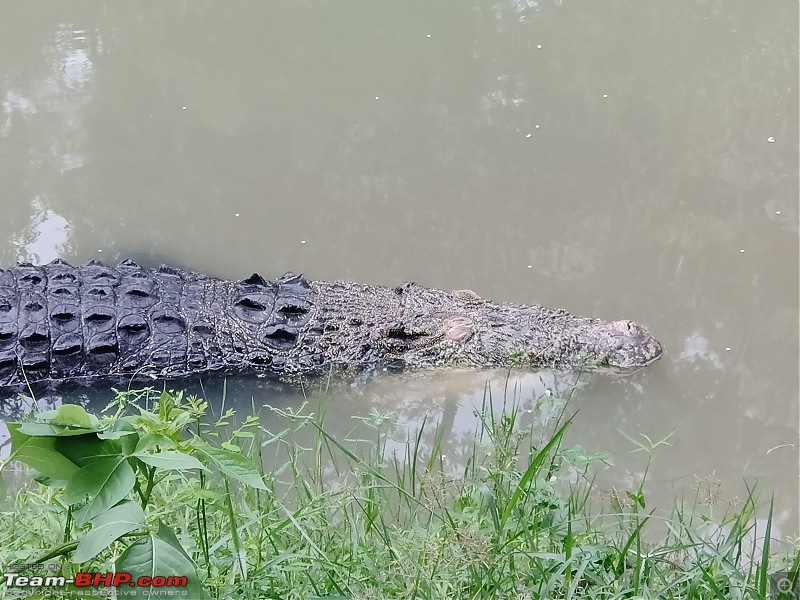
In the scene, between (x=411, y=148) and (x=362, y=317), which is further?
(x=411, y=148)

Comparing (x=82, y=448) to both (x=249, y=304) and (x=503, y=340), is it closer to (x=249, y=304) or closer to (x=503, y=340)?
(x=249, y=304)

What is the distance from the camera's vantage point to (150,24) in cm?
749

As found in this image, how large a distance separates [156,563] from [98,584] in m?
0.22

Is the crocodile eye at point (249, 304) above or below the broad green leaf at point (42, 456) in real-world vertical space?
above

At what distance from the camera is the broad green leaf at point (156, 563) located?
49.4 inches

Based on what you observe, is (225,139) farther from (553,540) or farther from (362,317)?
(553,540)

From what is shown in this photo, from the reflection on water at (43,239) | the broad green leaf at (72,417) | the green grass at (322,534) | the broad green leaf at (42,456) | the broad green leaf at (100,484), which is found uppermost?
the reflection on water at (43,239)

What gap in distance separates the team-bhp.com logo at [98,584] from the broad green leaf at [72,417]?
270mm

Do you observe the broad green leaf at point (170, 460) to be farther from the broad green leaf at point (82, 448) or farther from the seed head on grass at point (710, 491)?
the seed head on grass at point (710, 491)

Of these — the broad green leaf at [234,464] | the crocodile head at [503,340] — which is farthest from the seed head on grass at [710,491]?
the crocodile head at [503,340]

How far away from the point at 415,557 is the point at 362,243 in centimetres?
369

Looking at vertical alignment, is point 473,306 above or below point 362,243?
below

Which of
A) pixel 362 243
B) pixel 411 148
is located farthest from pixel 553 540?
pixel 411 148

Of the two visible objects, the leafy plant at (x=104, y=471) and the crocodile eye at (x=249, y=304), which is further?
the crocodile eye at (x=249, y=304)
